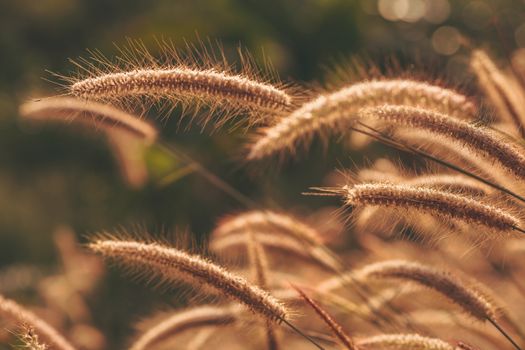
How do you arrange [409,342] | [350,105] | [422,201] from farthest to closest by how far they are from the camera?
[350,105]
[409,342]
[422,201]

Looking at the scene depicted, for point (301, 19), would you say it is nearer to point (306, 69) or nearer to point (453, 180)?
point (306, 69)

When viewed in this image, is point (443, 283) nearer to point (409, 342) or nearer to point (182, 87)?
point (409, 342)

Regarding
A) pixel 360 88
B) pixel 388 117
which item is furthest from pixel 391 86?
pixel 388 117

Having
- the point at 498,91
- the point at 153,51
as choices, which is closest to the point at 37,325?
the point at 498,91

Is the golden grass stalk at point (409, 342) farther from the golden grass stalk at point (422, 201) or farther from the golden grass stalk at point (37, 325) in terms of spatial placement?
the golden grass stalk at point (37, 325)

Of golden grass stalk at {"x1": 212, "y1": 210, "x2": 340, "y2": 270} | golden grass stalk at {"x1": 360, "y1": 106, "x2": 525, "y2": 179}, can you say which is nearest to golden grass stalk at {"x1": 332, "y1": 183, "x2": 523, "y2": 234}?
golden grass stalk at {"x1": 360, "y1": 106, "x2": 525, "y2": 179}

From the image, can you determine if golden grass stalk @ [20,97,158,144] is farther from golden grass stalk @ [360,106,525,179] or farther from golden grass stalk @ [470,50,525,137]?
golden grass stalk @ [470,50,525,137]
